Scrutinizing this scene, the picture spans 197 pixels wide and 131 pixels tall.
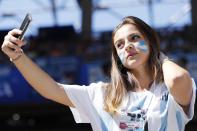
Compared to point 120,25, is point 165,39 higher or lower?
lower

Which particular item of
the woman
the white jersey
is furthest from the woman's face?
the white jersey

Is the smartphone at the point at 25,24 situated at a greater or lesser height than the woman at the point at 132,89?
greater

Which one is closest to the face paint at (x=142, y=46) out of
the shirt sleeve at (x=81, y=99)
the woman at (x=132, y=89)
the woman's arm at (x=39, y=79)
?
the woman at (x=132, y=89)

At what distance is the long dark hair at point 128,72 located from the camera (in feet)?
8.24

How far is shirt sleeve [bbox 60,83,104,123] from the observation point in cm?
260

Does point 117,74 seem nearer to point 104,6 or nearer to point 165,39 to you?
point 165,39

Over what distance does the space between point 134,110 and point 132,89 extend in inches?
5.6

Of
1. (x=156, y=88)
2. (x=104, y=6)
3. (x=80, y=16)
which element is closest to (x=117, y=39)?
(x=156, y=88)

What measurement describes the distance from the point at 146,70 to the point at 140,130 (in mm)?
312

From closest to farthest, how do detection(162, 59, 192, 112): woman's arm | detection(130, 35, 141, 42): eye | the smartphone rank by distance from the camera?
1. detection(162, 59, 192, 112): woman's arm
2. the smartphone
3. detection(130, 35, 141, 42): eye

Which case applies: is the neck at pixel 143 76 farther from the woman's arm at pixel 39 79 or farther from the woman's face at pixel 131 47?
the woman's arm at pixel 39 79

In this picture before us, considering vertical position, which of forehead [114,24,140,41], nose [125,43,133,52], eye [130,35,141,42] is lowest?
nose [125,43,133,52]

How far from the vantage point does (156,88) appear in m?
2.48

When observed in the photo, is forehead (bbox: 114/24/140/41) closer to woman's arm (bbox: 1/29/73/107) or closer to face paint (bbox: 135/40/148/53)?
face paint (bbox: 135/40/148/53)
